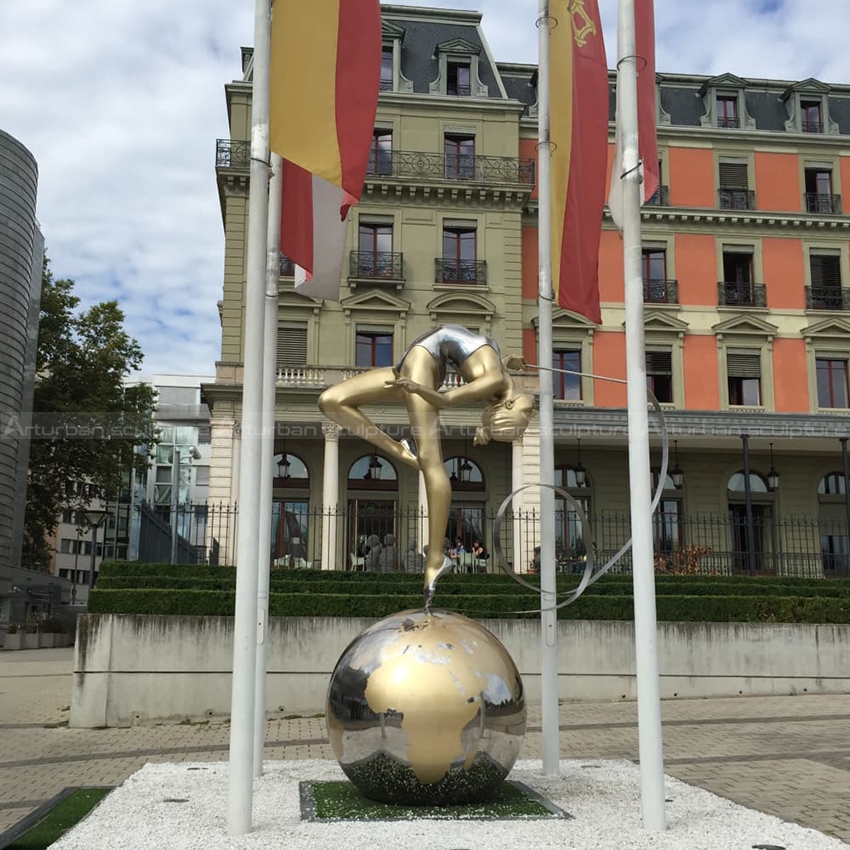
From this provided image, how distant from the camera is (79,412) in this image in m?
35.9

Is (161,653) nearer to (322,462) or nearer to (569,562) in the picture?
(569,562)

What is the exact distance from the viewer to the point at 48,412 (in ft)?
118

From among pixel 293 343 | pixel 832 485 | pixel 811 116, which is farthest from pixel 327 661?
pixel 811 116

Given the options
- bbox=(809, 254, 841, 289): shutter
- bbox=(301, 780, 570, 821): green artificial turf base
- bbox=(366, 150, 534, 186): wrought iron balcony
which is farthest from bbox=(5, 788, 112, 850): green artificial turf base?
bbox=(809, 254, 841, 289): shutter

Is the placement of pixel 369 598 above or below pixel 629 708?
above

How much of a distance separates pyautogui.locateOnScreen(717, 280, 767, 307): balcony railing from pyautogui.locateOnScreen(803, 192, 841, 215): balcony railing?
4193 millimetres

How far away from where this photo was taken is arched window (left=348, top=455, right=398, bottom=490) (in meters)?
34.8

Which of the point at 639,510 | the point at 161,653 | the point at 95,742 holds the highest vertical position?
the point at 639,510

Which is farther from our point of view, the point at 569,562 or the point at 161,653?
the point at 569,562

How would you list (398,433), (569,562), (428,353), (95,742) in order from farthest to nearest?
1. (398,433)
2. (569,562)
3. (95,742)
4. (428,353)

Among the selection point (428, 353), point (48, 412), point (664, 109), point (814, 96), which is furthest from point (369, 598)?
point (814, 96)

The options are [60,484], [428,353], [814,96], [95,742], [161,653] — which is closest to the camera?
[428,353]

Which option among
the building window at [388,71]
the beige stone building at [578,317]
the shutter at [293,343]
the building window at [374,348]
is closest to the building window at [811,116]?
the beige stone building at [578,317]

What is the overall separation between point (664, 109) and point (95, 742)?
34.9 metres
